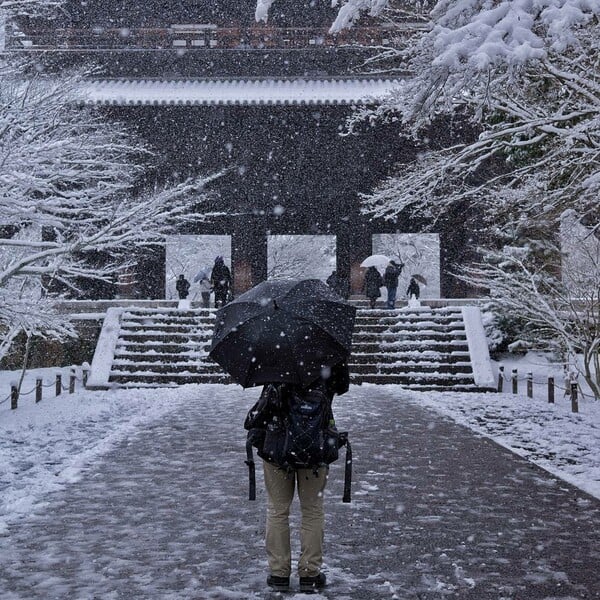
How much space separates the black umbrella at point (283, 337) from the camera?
12.3 feet

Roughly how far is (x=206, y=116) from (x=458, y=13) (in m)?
15.3

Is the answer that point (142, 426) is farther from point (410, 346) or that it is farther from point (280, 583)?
A: point (410, 346)

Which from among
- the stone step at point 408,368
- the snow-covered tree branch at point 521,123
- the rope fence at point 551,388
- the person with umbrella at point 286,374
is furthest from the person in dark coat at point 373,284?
the person with umbrella at point 286,374

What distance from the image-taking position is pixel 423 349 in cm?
1727

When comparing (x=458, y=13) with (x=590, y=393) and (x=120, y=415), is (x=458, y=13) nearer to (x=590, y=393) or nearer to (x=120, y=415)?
(x=120, y=415)

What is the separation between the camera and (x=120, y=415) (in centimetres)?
1158

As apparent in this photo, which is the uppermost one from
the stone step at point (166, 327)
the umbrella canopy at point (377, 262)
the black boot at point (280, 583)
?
the umbrella canopy at point (377, 262)

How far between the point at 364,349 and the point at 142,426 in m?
8.09

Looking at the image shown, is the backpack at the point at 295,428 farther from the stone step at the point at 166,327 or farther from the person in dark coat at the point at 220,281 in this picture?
the person in dark coat at the point at 220,281

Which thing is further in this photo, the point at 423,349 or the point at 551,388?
the point at 423,349

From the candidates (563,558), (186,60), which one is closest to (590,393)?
(563,558)

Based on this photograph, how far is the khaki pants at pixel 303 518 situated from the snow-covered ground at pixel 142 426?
2.34 meters

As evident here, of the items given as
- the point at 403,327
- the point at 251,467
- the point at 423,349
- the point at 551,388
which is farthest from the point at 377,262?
the point at 251,467

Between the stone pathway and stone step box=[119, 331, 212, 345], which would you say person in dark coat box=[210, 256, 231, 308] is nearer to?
stone step box=[119, 331, 212, 345]
